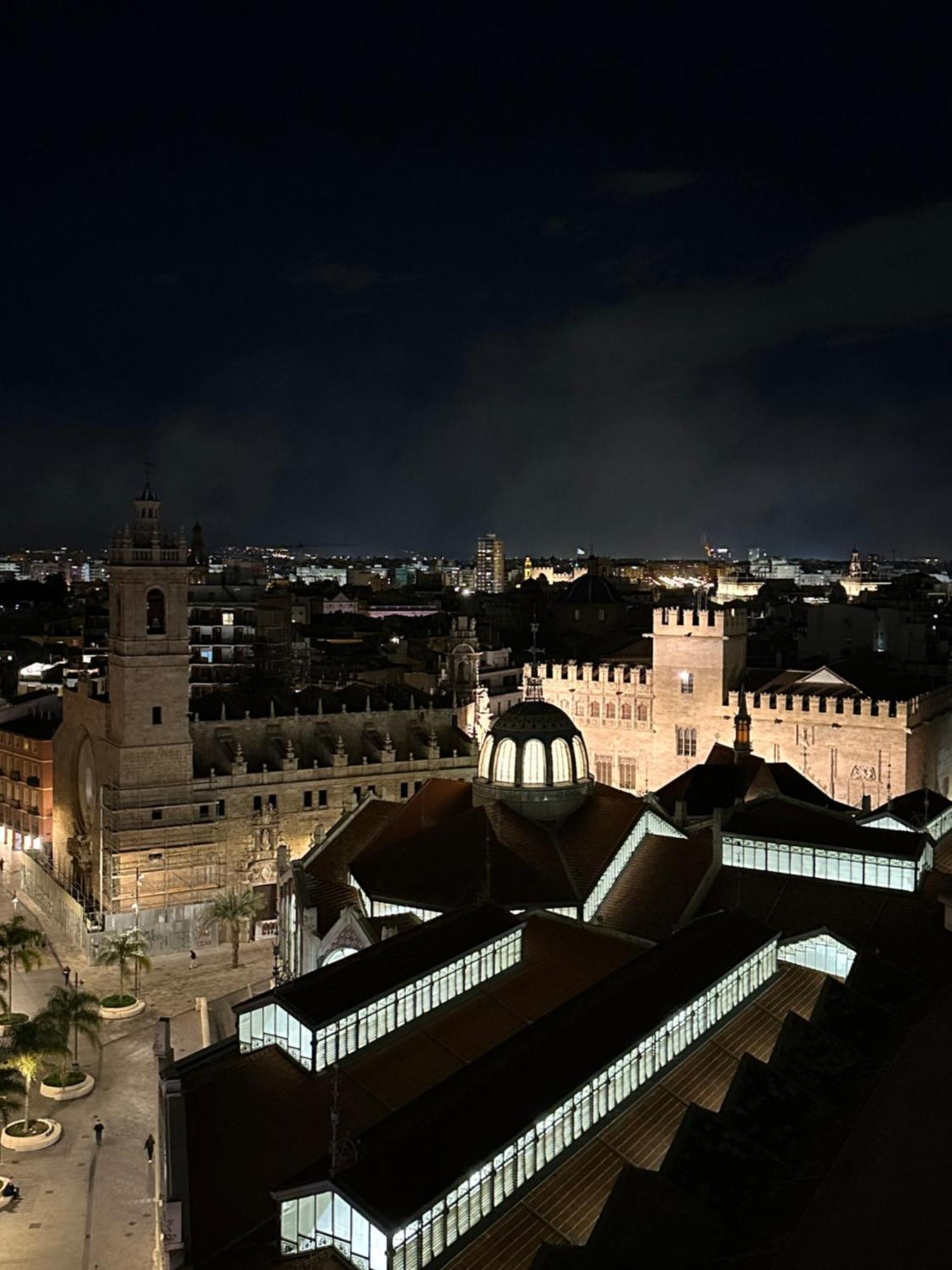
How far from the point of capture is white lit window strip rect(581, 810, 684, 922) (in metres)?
34.3

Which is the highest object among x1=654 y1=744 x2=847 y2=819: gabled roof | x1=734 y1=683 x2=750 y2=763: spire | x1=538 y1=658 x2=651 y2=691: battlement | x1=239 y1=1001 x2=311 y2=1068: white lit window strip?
x1=538 y1=658 x2=651 y2=691: battlement

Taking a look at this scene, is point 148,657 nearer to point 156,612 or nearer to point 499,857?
point 156,612

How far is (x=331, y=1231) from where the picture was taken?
18.2 m

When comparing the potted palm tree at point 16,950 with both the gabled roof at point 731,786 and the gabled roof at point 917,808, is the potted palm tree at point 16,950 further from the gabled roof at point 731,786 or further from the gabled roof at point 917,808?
the gabled roof at point 917,808

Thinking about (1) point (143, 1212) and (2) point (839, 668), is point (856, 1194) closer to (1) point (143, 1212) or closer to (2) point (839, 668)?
(1) point (143, 1212)

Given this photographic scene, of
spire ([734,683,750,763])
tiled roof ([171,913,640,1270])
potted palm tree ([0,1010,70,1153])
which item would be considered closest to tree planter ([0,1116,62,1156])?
potted palm tree ([0,1010,70,1153])

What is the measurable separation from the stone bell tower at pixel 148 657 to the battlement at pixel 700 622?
2473 cm

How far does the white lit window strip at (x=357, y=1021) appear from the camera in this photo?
79.9 ft

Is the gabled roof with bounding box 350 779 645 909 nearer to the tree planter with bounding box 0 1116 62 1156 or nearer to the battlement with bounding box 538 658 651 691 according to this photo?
the tree planter with bounding box 0 1116 62 1156

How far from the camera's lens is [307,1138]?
22141mm

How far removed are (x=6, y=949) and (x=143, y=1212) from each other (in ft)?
53.7

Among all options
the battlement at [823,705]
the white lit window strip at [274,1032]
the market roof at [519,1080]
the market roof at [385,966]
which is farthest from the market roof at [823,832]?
the battlement at [823,705]

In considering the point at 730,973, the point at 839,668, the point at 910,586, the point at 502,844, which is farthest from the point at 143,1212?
the point at 910,586

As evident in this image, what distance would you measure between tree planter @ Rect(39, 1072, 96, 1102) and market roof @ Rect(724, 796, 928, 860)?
2238cm
